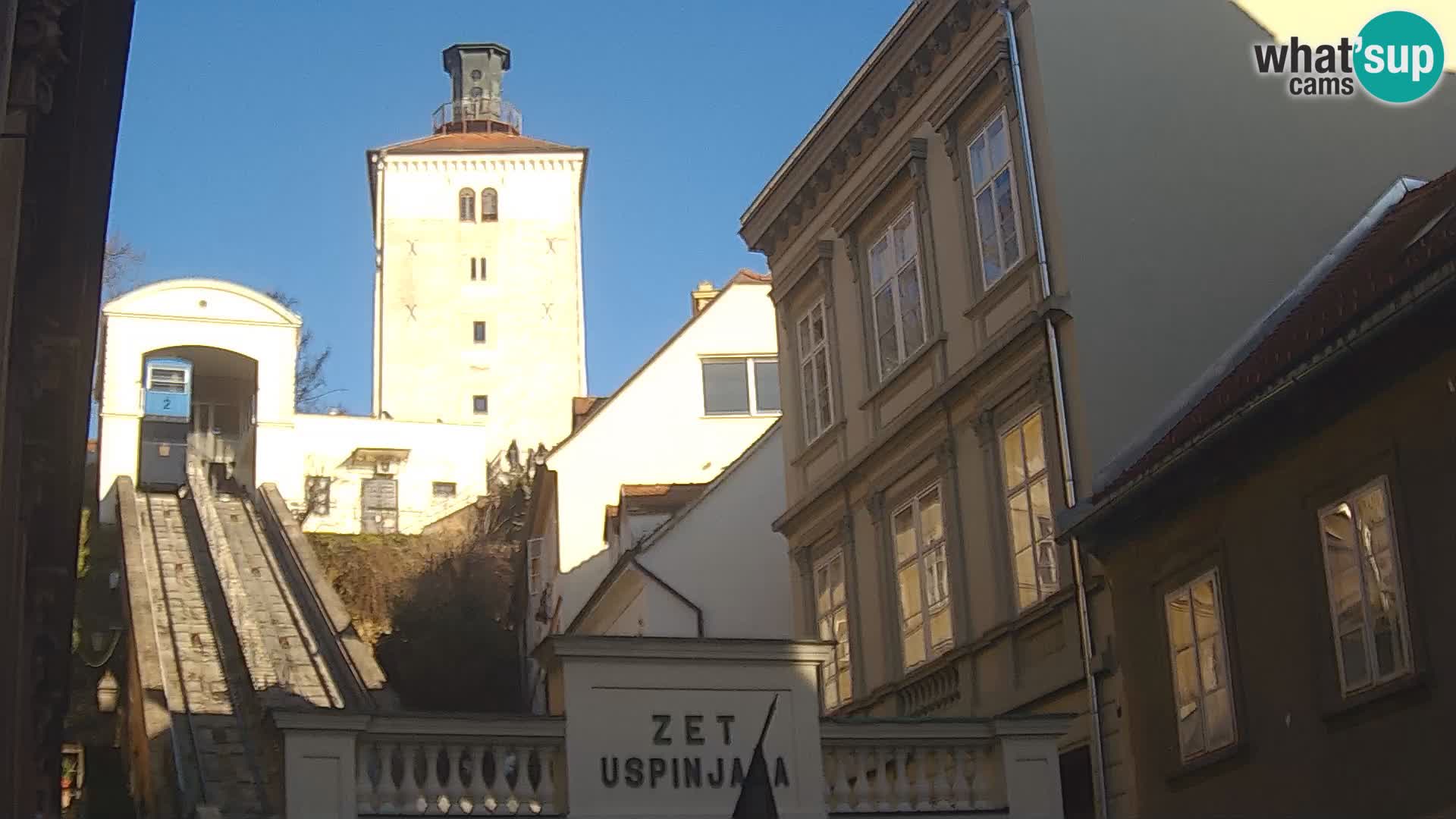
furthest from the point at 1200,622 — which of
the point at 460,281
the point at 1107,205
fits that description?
the point at 460,281

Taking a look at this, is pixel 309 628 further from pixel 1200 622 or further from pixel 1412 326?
pixel 1412 326

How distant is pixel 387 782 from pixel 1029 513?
7.75 m

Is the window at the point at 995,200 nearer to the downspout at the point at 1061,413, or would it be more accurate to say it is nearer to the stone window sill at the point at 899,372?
the downspout at the point at 1061,413

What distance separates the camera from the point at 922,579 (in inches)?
867

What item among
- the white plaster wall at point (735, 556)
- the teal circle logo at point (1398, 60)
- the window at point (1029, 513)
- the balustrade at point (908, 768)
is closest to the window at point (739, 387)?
the white plaster wall at point (735, 556)

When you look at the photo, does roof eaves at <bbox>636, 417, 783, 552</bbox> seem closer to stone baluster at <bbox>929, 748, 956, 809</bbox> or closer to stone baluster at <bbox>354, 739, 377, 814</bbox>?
stone baluster at <bbox>929, 748, 956, 809</bbox>

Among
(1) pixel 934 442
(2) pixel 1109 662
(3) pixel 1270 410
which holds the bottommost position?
(2) pixel 1109 662

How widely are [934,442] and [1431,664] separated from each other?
8492 millimetres

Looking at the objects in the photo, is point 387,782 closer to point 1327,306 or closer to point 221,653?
point 1327,306

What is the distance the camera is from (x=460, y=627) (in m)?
40.2

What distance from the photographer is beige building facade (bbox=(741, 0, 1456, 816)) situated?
1894cm

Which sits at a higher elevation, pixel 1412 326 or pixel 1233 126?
pixel 1233 126

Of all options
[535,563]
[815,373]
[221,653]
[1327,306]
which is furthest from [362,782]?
[535,563]

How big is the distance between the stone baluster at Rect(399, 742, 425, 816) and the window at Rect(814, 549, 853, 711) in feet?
33.0
